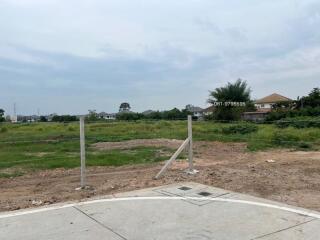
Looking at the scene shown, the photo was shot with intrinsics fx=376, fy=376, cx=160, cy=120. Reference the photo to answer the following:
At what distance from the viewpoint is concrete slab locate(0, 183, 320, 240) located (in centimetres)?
435

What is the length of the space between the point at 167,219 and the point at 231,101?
54655mm

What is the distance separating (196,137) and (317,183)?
537 inches

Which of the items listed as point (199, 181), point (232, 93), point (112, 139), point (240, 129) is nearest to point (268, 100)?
point (232, 93)

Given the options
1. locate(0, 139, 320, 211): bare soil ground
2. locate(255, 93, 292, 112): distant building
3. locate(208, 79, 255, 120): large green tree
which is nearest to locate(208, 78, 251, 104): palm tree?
locate(208, 79, 255, 120): large green tree

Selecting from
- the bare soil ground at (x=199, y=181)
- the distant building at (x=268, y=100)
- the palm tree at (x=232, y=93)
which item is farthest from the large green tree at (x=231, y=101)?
the bare soil ground at (x=199, y=181)

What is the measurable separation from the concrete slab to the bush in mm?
16599

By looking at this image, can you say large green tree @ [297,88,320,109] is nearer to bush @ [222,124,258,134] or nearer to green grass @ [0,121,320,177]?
green grass @ [0,121,320,177]

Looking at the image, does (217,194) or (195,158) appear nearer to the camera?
(217,194)

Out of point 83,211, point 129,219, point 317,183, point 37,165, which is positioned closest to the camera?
point 129,219

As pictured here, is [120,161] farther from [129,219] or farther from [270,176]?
Result: [129,219]

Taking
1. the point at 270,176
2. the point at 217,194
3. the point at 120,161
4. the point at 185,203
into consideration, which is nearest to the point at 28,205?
the point at 185,203

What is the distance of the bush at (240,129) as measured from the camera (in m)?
22.3

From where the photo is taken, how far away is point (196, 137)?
20.7m

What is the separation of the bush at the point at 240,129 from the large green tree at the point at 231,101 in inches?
913
